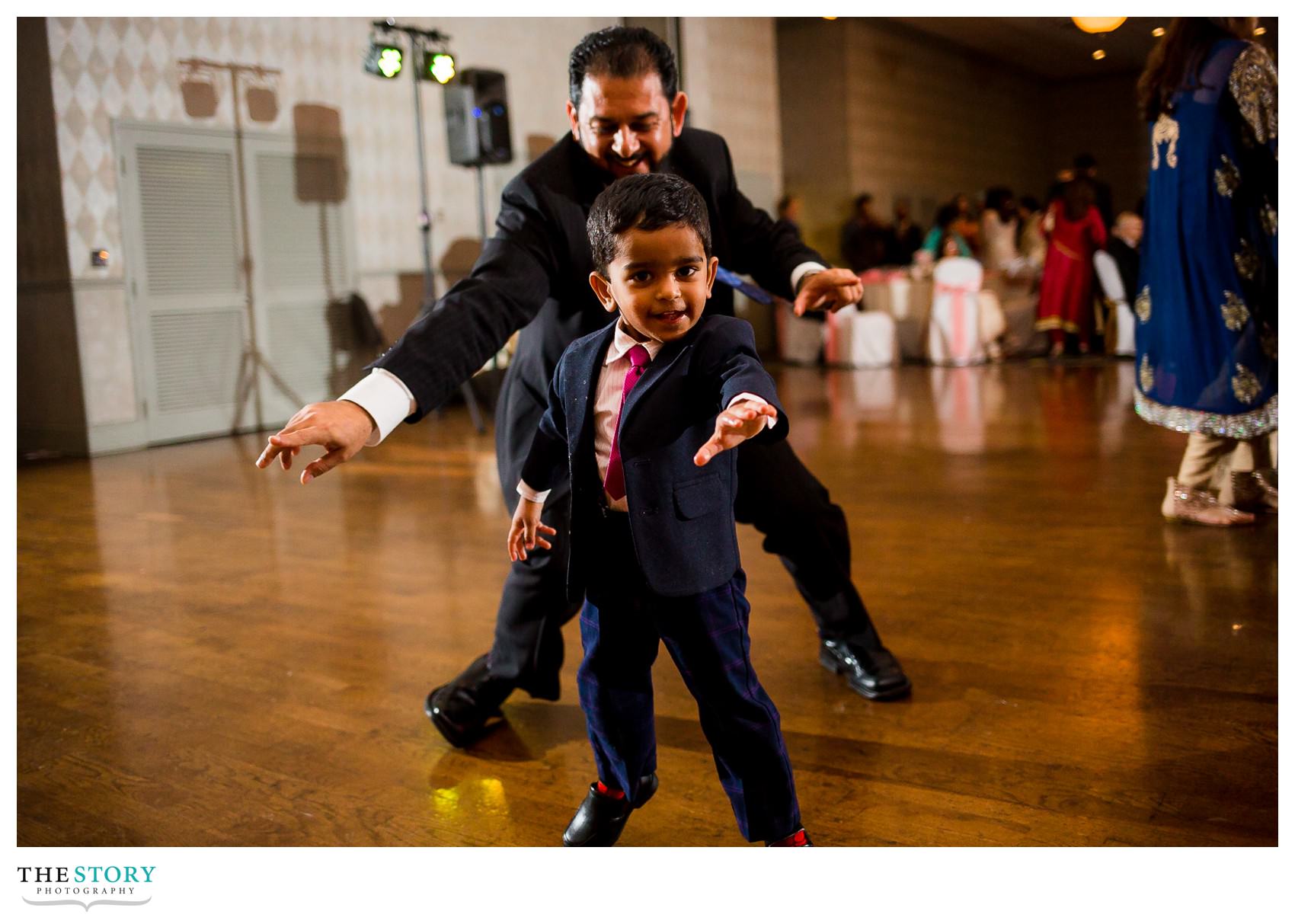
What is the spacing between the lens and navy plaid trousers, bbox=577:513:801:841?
1268mm

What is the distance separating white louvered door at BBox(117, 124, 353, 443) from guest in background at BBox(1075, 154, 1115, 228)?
544cm

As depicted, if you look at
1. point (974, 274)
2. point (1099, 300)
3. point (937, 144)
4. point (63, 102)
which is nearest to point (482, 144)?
point (63, 102)

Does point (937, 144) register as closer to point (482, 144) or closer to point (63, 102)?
point (482, 144)

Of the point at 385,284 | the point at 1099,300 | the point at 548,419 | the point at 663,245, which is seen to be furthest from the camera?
the point at 1099,300

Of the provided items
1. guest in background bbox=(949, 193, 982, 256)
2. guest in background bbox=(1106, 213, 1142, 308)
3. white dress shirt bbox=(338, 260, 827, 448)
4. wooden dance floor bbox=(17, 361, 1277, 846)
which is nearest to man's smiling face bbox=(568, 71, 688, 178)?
white dress shirt bbox=(338, 260, 827, 448)

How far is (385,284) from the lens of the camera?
7668 millimetres

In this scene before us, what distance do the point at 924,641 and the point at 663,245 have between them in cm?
147

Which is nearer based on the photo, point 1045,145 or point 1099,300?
point 1099,300

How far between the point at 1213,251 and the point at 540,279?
217 cm

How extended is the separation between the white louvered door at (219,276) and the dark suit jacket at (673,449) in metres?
5.80

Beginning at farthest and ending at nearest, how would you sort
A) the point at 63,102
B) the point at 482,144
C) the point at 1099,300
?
the point at 1099,300 < the point at 482,144 < the point at 63,102

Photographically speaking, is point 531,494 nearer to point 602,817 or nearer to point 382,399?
point 382,399

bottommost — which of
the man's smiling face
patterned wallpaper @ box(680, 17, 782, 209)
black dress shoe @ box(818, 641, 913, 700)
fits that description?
black dress shoe @ box(818, 641, 913, 700)

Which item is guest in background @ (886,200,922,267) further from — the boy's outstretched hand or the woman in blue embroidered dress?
the boy's outstretched hand
